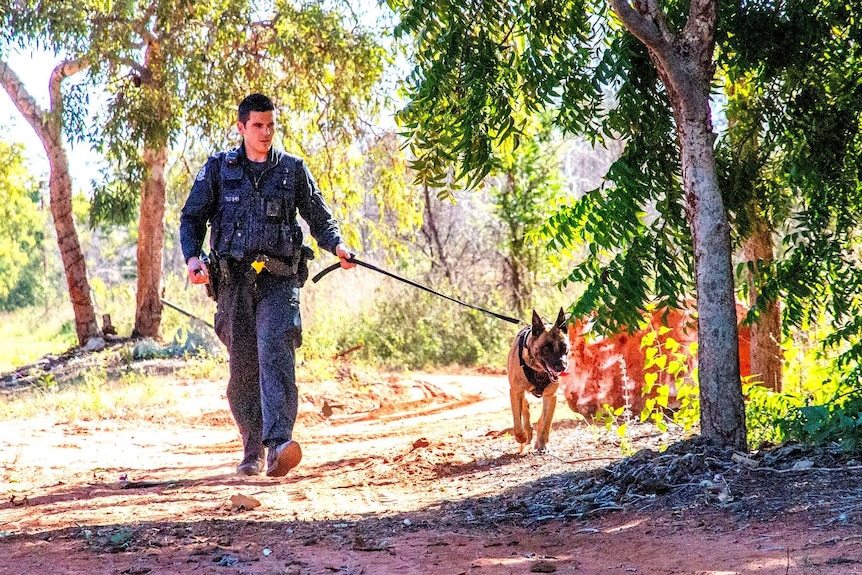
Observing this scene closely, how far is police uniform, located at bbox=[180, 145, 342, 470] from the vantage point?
5945mm

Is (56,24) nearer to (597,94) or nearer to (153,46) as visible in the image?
(153,46)

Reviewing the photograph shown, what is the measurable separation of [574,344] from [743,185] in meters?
3.72

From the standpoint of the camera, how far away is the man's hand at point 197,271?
19.1 feet

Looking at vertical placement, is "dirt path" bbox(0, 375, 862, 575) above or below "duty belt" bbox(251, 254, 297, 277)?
below

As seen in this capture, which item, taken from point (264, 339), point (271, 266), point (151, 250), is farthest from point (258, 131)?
point (151, 250)

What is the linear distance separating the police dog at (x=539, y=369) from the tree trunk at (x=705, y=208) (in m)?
2.16

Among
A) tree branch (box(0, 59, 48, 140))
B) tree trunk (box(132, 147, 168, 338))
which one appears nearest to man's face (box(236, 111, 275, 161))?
Result: tree trunk (box(132, 147, 168, 338))

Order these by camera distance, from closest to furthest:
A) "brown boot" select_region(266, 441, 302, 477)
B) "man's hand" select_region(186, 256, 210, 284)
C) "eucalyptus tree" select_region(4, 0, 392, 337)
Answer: "brown boot" select_region(266, 441, 302, 477), "man's hand" select_region(186, 256, 210, 284), "eucalyptus tree" select_region(4, 0, 392, 337)

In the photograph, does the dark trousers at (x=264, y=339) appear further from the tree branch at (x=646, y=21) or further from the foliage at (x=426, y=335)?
the foliage at (x=426, y=335)

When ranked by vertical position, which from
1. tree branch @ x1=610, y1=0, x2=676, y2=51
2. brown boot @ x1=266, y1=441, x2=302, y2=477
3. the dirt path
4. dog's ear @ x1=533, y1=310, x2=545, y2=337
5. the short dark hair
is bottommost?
the dirt path

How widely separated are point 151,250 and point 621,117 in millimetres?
13204

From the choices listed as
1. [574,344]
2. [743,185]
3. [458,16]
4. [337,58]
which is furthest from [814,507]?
[337,58]

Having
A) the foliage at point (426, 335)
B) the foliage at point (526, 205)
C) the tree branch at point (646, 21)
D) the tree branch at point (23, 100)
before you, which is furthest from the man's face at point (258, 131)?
the tree branch at point (23, 100)

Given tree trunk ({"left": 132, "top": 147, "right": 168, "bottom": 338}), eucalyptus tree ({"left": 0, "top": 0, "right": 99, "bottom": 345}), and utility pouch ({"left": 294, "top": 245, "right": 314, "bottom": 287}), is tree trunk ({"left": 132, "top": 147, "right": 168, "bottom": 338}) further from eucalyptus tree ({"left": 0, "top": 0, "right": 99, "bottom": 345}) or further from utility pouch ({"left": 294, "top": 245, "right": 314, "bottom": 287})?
utility pouch ({"left": 294, "top": 245, "right": 314, "bottom": 287})
